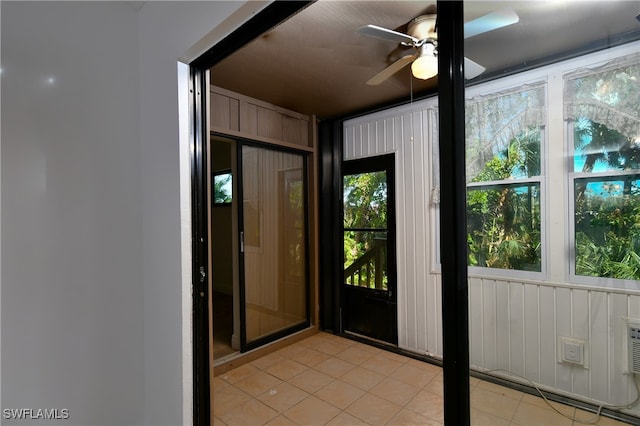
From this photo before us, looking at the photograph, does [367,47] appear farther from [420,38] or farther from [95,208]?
[95,208]

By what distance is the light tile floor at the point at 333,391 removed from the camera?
2025mm

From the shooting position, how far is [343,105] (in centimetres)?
311

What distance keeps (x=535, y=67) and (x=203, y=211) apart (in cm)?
161

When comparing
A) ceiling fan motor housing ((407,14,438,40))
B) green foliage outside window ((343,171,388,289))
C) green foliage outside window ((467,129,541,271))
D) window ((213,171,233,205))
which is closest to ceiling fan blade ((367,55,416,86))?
ceiling fan motor housing ((407,14,438,40))

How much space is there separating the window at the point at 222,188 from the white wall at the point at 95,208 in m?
2.56

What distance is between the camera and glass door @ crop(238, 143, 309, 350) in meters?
2.93

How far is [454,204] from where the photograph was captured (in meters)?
0.86

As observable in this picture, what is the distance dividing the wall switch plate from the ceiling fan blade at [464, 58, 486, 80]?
1.30m

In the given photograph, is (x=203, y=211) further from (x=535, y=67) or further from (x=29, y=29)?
(x=535, y=67)

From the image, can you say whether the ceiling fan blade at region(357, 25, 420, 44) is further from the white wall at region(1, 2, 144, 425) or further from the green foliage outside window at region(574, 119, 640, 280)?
the white wall at region(1, 2, 144, 425)

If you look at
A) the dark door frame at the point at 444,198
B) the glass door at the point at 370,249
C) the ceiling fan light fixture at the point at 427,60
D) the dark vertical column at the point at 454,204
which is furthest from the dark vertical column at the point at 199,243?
the glass door at the point at 370,249

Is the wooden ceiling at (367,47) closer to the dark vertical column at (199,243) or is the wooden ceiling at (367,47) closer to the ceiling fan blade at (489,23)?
the ceiling fan blade at (489,23)

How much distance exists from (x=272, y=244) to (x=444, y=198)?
245 centimetres

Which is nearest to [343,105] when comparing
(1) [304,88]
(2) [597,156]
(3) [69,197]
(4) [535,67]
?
(1) [304,88]
